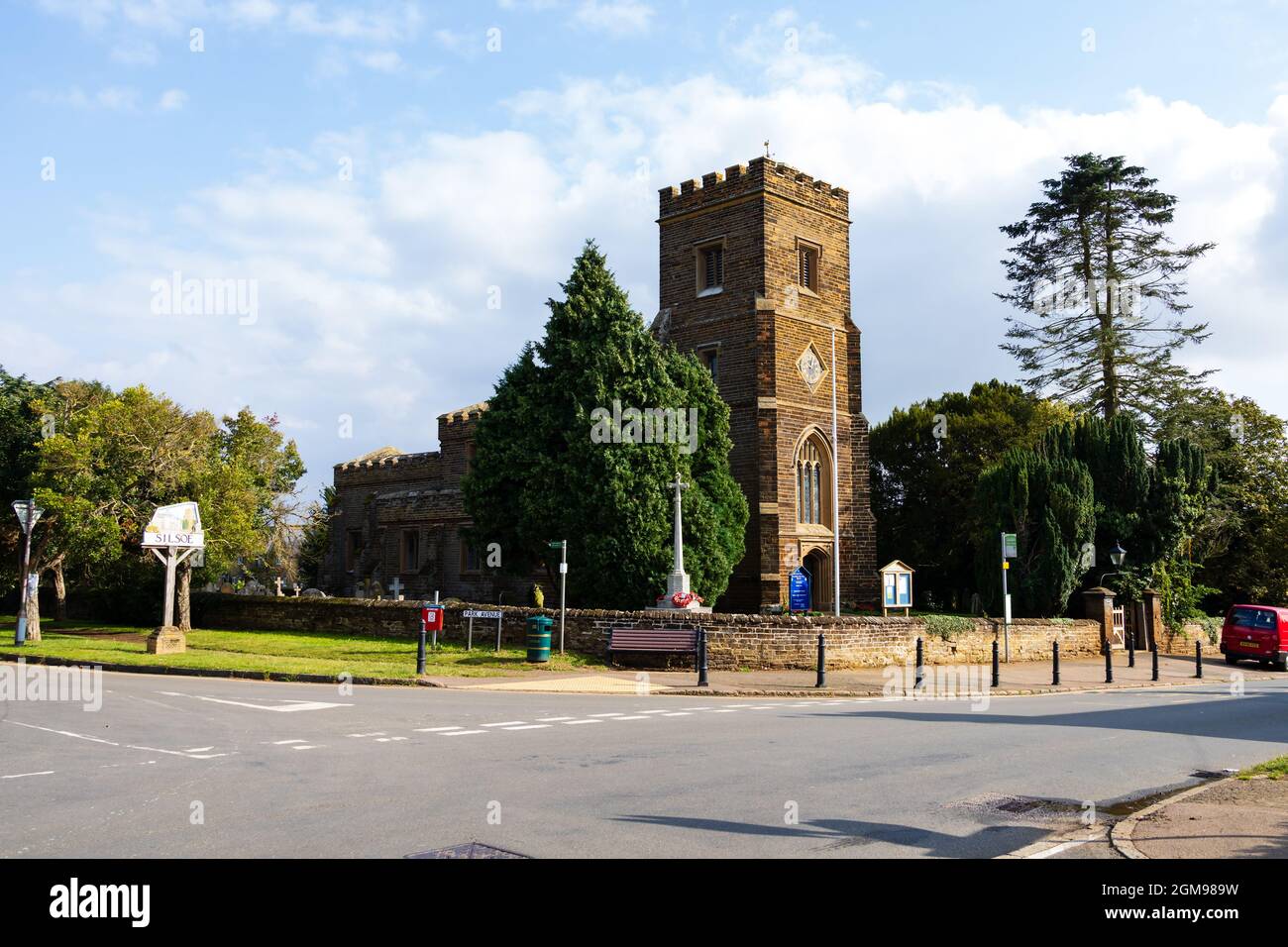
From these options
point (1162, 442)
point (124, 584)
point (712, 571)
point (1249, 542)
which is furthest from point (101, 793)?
point (1249, 542)

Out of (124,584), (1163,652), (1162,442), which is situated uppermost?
(1162,442)

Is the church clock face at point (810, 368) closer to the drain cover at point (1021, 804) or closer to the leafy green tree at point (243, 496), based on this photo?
the leafy green tree at point (243, 496)

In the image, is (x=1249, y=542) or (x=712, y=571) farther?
(x=1249, y=542)

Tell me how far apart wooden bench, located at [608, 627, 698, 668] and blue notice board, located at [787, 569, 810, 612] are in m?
12.2

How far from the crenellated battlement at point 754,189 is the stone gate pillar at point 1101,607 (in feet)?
55.3

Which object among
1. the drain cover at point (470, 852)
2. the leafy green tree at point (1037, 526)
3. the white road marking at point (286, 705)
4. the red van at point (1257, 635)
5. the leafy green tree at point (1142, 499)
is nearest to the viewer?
the drain cover at point (470, 852)

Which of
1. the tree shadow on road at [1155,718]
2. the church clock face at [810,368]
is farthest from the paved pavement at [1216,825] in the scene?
the church clock face at [810,368]

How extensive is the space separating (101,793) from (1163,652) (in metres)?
35.7

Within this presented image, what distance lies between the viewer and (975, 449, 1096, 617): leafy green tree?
3269 cm

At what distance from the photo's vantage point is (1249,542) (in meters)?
46.4

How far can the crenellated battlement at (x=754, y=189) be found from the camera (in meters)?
36.4
